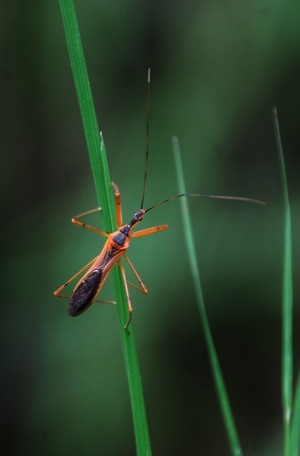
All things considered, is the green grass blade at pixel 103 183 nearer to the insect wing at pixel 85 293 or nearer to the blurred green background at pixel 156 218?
the insect wing at pixel 85 293

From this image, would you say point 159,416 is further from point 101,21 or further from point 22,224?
point 101,21

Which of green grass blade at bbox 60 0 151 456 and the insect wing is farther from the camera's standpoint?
the insect wing

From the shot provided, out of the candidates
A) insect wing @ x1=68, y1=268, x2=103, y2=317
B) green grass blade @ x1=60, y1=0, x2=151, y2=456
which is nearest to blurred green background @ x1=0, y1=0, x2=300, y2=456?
insect wing @ x1=68, y1=268, x2=103, y2=317

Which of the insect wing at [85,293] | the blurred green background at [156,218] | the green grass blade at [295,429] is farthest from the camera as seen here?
the blurred green background at [156,218]

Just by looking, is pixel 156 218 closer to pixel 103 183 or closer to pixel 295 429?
pixel 103 183

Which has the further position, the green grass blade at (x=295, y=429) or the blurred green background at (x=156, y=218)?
the blurred green background at (x=156, y=218)

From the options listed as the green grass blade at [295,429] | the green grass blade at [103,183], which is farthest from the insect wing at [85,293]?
the green grass blade at [295,429]

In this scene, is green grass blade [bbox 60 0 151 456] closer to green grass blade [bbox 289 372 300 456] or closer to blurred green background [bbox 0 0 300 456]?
green grass blade [bbox 289 372 300 456]

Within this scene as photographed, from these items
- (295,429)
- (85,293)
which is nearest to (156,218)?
(85,293)
